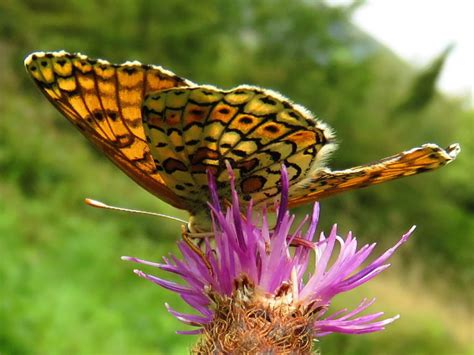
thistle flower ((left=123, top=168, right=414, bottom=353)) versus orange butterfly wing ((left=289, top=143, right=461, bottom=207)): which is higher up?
orange butterfly wing ((left=289, top=143, right=461, bottom=207))

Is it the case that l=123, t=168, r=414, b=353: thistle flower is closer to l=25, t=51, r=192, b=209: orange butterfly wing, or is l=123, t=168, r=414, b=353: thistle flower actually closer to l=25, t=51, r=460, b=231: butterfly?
l=25, t=51, r=460, b=231: butterfly

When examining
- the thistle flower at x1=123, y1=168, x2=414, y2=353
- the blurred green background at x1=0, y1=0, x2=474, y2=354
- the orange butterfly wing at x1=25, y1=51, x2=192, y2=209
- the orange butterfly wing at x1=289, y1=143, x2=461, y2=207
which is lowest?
the thistle flower at x1=123, y1=168, x2=414, y2=353

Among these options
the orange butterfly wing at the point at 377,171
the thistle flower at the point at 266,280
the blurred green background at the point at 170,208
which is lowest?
the thistle flower at the point at 266,280

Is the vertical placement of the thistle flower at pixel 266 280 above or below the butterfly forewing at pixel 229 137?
below

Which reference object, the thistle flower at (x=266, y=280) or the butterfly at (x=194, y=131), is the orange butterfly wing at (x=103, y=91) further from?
the thistle flower at (x=266, y=280)

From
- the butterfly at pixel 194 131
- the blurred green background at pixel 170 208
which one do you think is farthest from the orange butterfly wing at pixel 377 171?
the blurred green background at pixel 170 208

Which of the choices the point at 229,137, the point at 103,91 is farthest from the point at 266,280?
the point at 103,91

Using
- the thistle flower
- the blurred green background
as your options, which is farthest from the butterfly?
the blurred green background
